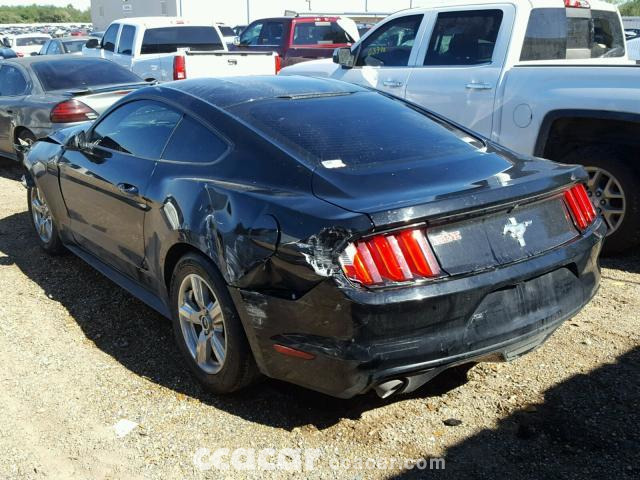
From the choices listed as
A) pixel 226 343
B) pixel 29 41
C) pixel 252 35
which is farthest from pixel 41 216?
pixel 29 41

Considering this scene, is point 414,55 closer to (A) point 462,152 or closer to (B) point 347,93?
(B) point 347,93

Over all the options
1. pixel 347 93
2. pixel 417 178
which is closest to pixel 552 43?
pixel 347 93

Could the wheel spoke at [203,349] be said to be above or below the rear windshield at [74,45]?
above

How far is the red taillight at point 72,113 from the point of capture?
8.53m

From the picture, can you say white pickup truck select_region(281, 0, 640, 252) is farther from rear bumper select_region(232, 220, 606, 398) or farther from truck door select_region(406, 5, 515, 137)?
rear bumper select_region(232, 220, 606, 398)

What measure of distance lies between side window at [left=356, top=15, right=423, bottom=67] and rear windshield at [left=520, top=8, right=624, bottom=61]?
4.10ft

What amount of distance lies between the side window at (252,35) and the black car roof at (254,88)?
11848 millimetres

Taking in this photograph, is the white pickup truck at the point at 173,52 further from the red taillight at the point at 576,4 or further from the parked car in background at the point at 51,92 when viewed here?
the red taillight at the point at 576,4

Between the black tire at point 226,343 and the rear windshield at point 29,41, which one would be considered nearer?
the black tire at point 226,343

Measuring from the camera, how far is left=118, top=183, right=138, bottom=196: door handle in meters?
4.32

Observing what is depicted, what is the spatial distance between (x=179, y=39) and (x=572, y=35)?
856 cm

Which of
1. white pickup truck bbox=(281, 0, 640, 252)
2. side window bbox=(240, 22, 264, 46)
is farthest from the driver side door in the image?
side window bbox=(240, 22, 264, 46)

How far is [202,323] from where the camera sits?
12.5 feet

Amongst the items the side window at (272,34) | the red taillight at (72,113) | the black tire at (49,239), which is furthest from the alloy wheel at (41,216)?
the side window at (272,34)
